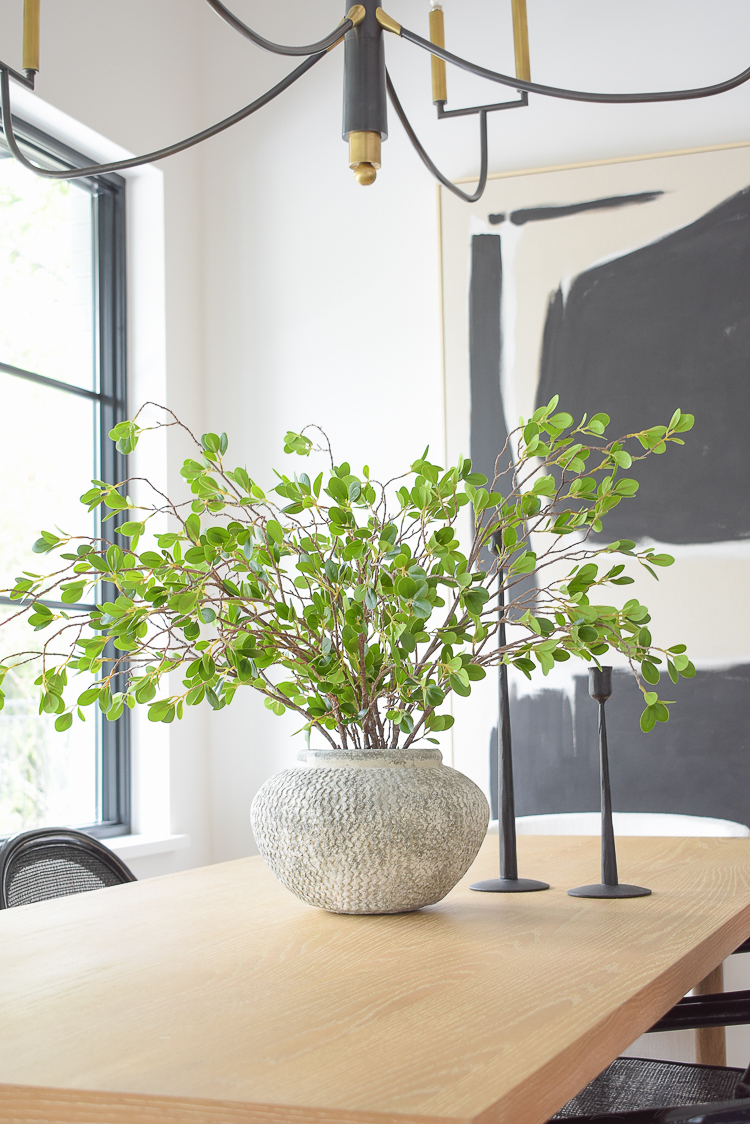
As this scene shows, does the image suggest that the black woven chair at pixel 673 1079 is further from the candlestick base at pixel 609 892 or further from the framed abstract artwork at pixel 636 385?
the framed abstract artwork at pixel 636 385

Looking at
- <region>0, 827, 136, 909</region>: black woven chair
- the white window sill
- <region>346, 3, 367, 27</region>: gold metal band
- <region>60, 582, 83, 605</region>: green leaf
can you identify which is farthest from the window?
<region>346, 3, 367, 27</region>: gold metal band

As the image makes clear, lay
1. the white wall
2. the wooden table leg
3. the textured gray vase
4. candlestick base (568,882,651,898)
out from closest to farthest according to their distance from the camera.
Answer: the textured gray vase < candlestick base (568,882,651,898) < the wooden table leg < the white wall

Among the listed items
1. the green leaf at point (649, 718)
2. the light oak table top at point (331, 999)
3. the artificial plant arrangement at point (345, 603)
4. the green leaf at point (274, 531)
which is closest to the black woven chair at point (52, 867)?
the light oak table top at point (331, 999)

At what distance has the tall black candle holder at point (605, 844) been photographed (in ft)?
4.10

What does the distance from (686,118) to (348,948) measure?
2343 mm

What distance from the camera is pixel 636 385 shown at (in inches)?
102

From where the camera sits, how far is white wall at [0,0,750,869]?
2674 millimetres

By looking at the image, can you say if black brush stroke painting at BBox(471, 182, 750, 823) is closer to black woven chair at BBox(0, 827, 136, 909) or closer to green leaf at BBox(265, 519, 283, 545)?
black woven chair at BBox(0, 827, 136, 909)

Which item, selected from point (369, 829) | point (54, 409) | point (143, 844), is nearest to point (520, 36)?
point (369, 829)

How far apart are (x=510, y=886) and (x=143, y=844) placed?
1.49 metres

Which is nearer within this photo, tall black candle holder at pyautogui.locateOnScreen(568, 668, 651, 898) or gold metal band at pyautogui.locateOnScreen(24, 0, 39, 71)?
gold metal band at pyautogui.locateOnScreen(24, 0, 39, 71)

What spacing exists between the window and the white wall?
6.4 inches

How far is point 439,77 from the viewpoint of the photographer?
1378 mm

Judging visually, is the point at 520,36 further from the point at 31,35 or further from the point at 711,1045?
the point at 711,1045
